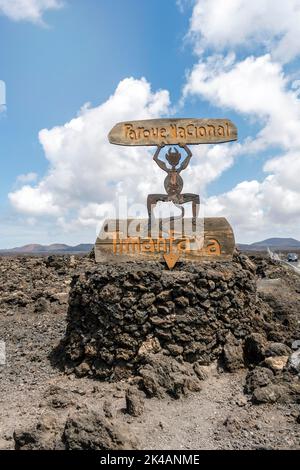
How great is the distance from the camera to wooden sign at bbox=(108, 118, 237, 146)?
8.15m

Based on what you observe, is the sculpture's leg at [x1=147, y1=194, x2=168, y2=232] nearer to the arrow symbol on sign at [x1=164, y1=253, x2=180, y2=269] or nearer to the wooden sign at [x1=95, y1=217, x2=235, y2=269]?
the wooden sign at [x1=95, y1=217, x2=235, y2=269]

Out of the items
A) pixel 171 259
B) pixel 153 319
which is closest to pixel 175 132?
pixel 171 259

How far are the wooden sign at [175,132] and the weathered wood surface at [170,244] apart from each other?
1643 mm

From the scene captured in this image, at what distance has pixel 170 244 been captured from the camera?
25.9 ft

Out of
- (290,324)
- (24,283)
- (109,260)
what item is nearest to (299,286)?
(290,324)

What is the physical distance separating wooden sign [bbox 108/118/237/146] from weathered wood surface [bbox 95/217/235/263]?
1.64 meters

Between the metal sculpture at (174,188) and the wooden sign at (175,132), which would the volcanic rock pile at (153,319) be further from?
the wooden sign at (175,132)

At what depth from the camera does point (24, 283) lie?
53.7ft

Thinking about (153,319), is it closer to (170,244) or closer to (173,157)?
(170,244)

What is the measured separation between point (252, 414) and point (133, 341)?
2.26 m

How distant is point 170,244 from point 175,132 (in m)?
2.26

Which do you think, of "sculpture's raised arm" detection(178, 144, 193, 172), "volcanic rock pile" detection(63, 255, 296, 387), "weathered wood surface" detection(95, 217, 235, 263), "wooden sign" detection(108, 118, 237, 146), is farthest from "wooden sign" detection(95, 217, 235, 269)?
"wooden sign" detection(108, 118, 237, 146)

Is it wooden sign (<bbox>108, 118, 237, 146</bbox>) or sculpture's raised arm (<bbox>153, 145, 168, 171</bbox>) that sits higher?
wooden sign (<bbox>108, 118, 237, 146</bbox>)

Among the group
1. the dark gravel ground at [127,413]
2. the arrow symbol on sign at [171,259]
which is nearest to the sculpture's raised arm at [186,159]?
the arrow symbol on sign at [171,259]
